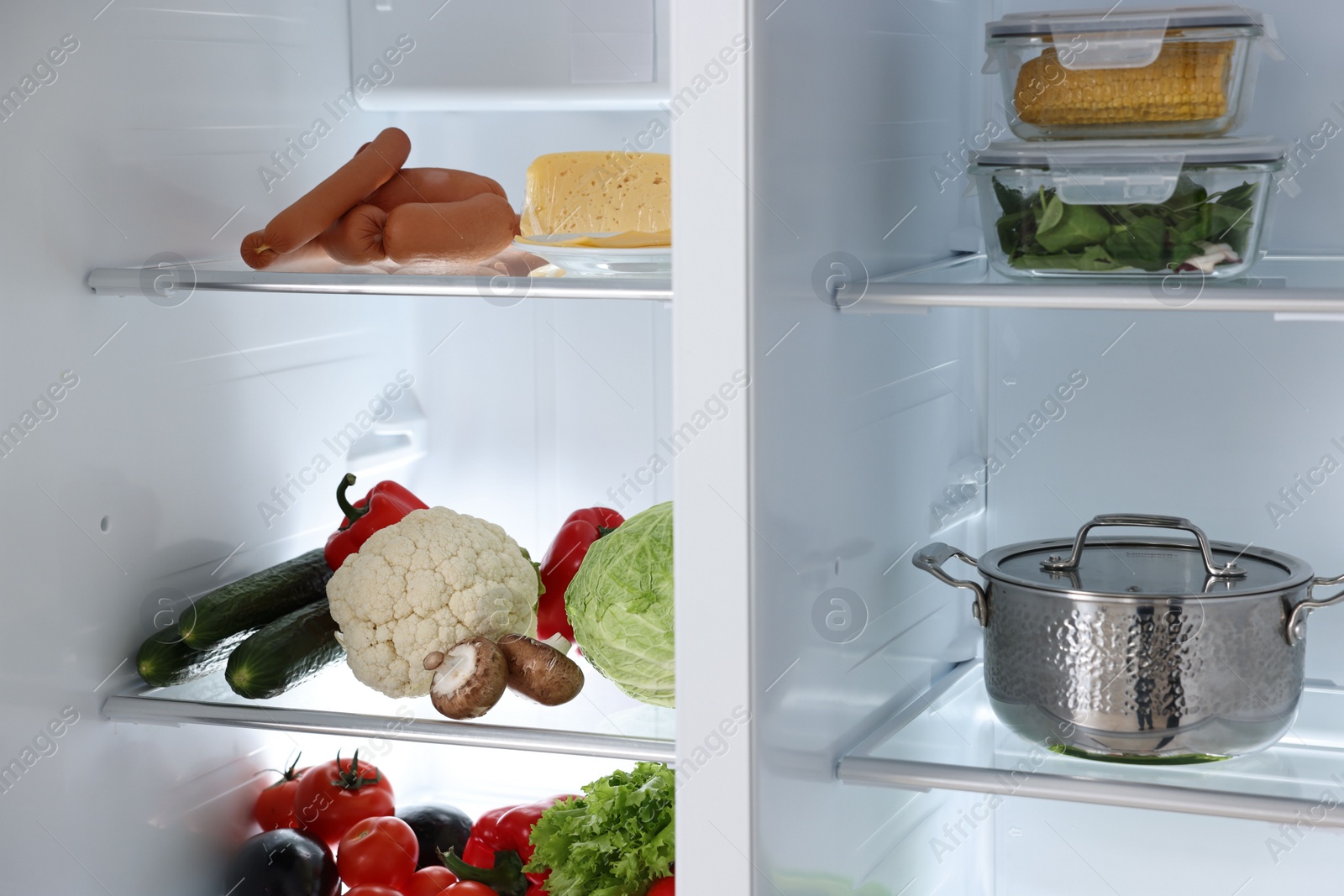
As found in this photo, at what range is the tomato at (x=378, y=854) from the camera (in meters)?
1.53

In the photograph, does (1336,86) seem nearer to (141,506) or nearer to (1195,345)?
(1195,345)

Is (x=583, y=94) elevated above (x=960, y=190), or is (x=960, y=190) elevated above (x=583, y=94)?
(x=583, y=94)

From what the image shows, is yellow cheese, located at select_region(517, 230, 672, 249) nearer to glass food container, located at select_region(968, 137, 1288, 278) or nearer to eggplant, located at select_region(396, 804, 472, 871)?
glass food container, located at select_region(968, 137, 1288, 278)

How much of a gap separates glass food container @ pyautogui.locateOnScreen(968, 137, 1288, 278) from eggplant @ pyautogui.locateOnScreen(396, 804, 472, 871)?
3.41 ft

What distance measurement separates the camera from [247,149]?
1543 millimetres

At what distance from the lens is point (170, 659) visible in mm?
1387

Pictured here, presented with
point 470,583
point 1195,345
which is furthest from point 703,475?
point 1195,345

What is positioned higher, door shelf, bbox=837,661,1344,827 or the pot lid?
the pot lid

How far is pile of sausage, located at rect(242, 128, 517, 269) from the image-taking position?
135 centimetres

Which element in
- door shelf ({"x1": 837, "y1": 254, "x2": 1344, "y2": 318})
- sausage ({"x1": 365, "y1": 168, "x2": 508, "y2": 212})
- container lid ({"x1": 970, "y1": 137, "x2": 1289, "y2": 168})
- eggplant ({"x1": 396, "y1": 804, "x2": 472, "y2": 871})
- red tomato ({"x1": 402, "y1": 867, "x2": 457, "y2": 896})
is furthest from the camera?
eggplant ({"x1": 396, "y1": 804, "x2": 472, "y2": 871})

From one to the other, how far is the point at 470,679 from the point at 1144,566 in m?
0.65

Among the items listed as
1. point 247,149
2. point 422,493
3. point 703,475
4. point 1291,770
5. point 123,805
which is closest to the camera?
point 703,475

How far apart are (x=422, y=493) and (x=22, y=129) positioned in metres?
0.77

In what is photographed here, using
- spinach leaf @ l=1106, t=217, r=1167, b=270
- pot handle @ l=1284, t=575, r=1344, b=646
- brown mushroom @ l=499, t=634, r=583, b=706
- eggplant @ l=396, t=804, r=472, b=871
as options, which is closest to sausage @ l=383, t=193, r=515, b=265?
brown mushroom @ l=499, t=634, r=583, b=706
